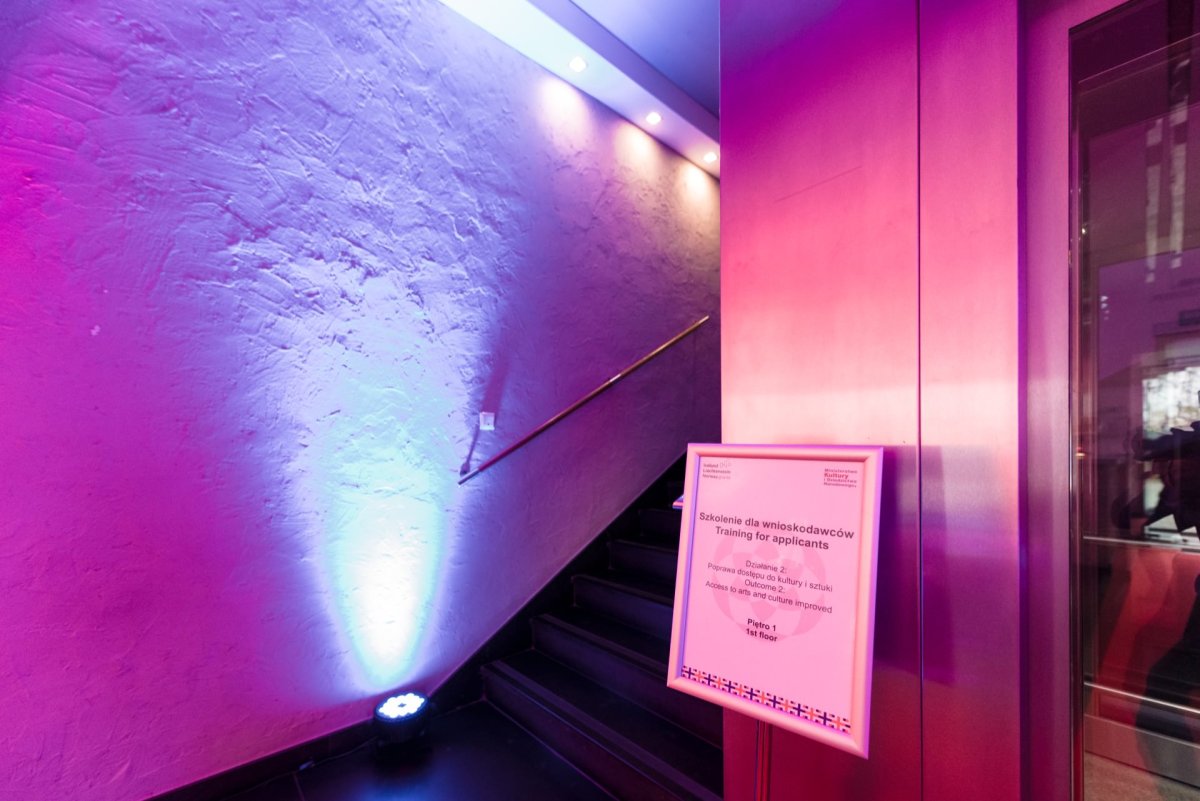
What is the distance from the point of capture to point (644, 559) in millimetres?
3053

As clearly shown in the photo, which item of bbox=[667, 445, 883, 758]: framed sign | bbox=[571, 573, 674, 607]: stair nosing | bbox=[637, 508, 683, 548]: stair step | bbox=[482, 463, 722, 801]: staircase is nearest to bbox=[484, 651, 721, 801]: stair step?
bbox=[482, 463, 722, 801]: staircase

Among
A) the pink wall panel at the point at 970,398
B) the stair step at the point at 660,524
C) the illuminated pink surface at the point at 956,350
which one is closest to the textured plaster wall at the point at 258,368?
the stair step at the point at 660,524

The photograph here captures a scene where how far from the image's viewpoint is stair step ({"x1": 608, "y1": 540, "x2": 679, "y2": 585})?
9.57 ft

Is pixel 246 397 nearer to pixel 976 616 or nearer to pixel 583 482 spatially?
pixel 583 482

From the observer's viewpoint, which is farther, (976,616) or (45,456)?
(45,456)

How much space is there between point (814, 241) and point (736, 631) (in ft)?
3.31

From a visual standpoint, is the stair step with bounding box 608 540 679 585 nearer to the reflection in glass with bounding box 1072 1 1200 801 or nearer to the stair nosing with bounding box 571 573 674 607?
the stair nosing with bounding box 571 573 674 607

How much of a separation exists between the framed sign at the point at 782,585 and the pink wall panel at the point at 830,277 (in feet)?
0.70

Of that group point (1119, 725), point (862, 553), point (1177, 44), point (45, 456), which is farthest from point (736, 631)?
point (45, 456)

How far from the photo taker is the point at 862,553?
103 cm

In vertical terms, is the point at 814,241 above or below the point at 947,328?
above

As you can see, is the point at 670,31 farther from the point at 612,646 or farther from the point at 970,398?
the point at 612,646

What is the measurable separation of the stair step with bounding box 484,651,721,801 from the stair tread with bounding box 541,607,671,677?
7.7 inches

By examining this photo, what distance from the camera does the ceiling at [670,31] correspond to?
9.36ft
